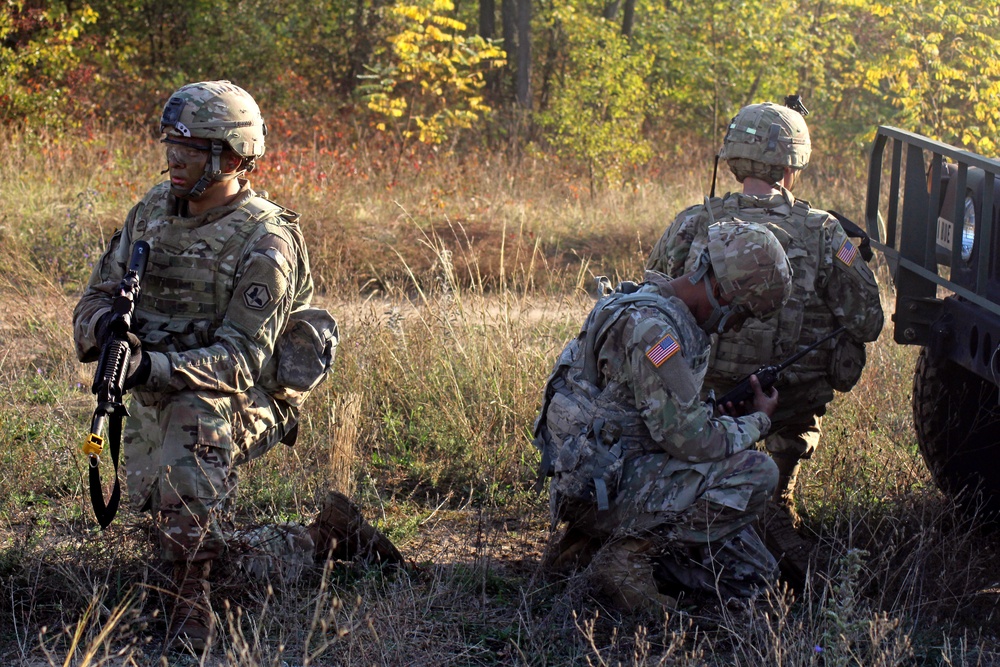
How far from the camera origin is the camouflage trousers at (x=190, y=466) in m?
3.44

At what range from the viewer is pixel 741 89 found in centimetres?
1908

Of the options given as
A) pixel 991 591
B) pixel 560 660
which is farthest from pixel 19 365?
pixel 991 591

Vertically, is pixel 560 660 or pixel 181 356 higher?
pixel 181 356

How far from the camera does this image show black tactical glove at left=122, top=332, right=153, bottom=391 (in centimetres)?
325

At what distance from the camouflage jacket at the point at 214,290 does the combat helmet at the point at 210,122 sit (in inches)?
5.6

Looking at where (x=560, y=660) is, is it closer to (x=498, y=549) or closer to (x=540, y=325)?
(x=498, y=549)

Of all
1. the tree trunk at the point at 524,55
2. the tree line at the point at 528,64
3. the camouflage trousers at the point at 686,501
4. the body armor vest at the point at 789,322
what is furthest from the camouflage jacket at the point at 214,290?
the tree trunk at the point at 524,55

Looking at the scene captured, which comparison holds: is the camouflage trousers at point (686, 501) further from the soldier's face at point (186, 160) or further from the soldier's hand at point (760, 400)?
the soldier's face at point (186, 160)

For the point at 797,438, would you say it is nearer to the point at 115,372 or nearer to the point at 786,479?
the point at 786,479

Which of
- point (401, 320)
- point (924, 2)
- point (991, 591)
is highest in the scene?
point (924, 2)

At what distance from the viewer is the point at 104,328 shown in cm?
331

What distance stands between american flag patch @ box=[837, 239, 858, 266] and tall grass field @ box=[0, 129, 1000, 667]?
2.92 feet

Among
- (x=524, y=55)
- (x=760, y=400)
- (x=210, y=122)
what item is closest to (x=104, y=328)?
(x=210, y=122)

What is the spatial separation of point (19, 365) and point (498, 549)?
3340 millimetres
